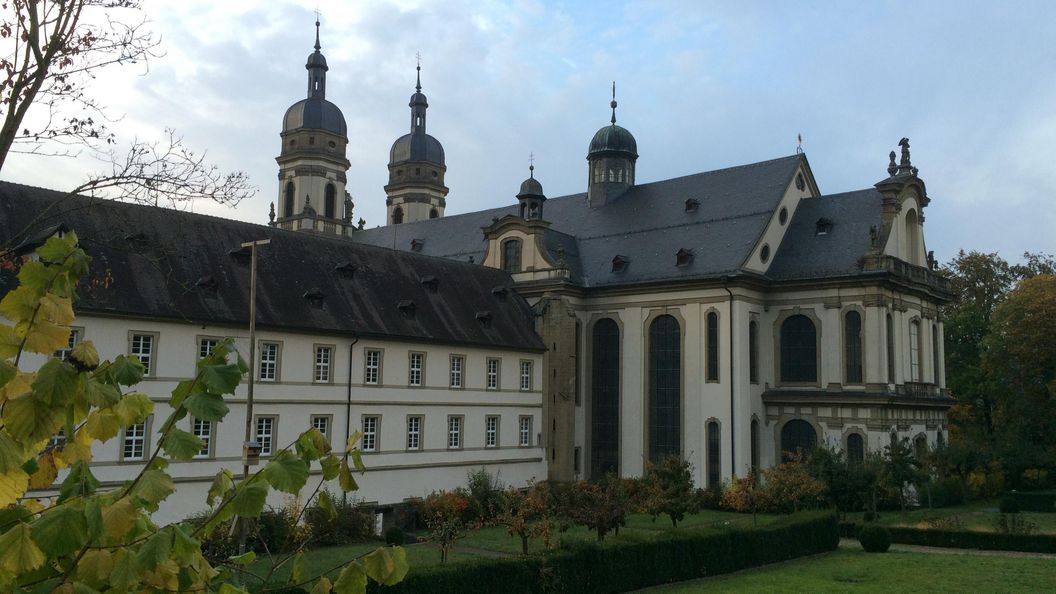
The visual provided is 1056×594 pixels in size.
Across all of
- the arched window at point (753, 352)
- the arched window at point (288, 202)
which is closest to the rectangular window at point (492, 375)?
the arched window at point (753, 352)

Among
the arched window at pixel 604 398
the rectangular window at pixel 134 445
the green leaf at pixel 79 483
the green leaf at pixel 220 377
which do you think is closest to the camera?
the green leaf at pixel 220 377

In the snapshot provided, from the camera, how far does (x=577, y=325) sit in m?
48.5

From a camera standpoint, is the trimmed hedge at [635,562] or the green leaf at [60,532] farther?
the trimmed hedge at [635,562]

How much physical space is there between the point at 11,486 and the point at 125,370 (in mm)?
790

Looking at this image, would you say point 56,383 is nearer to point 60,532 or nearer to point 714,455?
point 60,532

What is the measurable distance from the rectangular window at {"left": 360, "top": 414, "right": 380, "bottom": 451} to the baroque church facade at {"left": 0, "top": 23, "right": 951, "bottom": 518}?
0.09 metres

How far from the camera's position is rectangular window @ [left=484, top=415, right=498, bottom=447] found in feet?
138

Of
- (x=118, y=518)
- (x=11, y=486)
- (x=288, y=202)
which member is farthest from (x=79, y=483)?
(x=288, y=202)

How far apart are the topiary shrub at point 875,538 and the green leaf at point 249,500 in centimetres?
2946

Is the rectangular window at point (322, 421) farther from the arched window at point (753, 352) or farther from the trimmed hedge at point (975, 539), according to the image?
the trimmed hedge at point (975, 539)

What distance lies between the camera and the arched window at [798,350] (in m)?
44.6

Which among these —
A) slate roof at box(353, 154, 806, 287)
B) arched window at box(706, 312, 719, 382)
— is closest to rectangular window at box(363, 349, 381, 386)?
slate roof at box(353, 154, 806, 287)

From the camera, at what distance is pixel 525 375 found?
44812 millimetres

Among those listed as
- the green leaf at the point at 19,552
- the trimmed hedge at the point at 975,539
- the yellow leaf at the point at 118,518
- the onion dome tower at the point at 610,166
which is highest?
the onion dome tower at the point at 610,166
